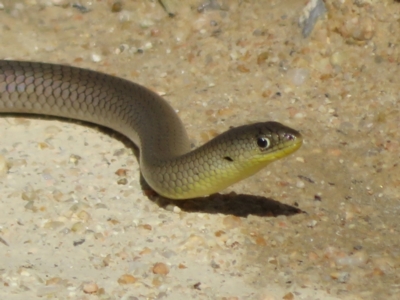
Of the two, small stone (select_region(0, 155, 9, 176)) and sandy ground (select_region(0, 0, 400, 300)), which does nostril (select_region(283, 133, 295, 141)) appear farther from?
small stone (select_region(0, 155, 9, 176))

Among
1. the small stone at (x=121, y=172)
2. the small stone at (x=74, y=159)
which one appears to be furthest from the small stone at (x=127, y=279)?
the small stone at (x=74, y=159)

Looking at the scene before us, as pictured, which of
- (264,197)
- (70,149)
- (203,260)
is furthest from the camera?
(70,149)

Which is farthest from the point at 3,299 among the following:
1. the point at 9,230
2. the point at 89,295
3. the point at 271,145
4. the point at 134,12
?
the point at 134,12

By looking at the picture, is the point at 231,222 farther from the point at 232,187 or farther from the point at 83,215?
the point at 83,215

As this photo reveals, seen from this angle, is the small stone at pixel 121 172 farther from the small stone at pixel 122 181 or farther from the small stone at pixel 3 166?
the small stone at pixel 3 166

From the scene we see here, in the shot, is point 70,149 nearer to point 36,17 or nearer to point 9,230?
point 9,230

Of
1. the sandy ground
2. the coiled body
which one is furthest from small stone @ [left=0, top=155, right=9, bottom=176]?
the coiled body

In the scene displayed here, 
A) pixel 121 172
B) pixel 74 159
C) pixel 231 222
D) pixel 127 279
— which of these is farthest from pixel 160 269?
pixel 74 159
